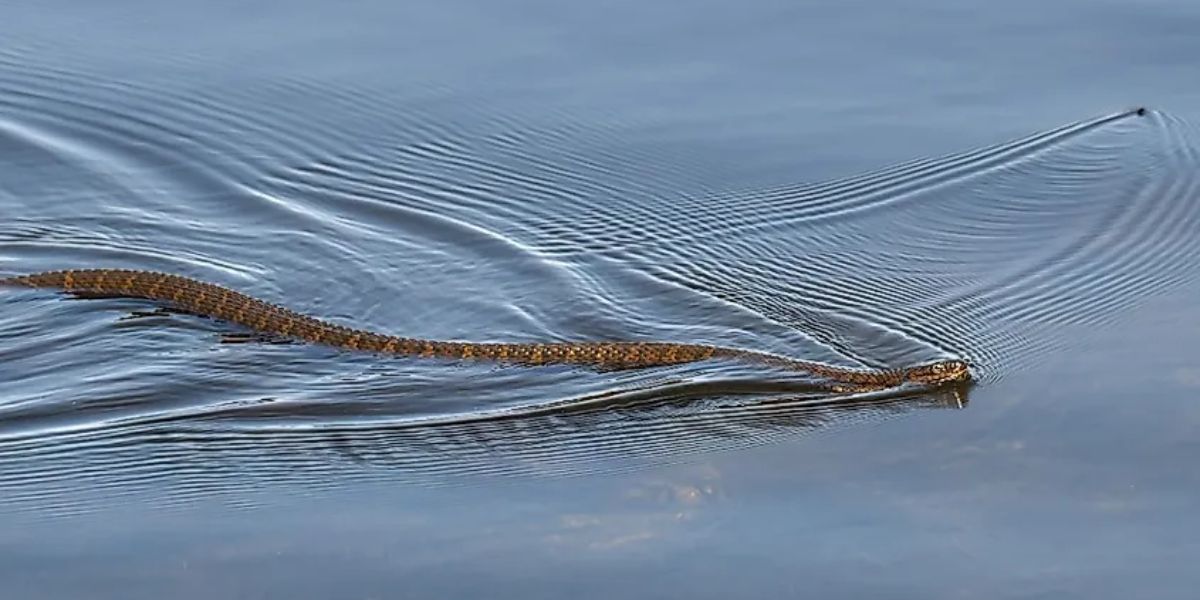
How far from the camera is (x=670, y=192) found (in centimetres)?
1338

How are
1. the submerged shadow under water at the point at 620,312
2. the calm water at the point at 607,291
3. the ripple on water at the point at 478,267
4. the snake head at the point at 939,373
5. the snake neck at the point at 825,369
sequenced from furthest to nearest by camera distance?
1. the snake neck at the point at 825,369
2. the snake head at the point at 939,373
3. the ripple on water at the point at 478,267
4. the submerged shadow under water at the point at 620,312
5. the calm water at the point at 607,291

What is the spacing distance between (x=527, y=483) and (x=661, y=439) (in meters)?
0.96

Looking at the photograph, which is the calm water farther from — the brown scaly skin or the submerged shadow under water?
the brown scaly skin

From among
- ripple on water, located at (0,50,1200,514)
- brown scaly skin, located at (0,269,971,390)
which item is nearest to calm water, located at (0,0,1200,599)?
ripple on water, located at (0,50,1200,514)

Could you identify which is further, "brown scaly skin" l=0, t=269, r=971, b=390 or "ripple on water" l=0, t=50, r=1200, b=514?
"brown scaly skin" l=0, t=269, r=971, b=390

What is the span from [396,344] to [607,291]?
4.71 ft

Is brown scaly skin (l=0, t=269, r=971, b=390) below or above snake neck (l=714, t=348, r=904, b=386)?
below

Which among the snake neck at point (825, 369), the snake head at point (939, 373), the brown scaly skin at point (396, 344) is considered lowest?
the brown scaly skin at point (396, 344)

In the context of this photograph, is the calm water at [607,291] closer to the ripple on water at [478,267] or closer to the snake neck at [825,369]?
the ripple on water at [478,267]

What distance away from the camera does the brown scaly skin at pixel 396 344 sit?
11.0 metres

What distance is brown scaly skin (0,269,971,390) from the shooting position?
433 inches

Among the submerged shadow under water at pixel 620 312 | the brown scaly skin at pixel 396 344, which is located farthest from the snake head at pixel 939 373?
the submerged shadow under water at pixel 620 312

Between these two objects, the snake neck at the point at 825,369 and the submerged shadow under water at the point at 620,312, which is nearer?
the submerged shadow under water at the point at 620,312

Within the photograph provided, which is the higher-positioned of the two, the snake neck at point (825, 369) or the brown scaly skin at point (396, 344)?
the snake neck at point (825, 369)
